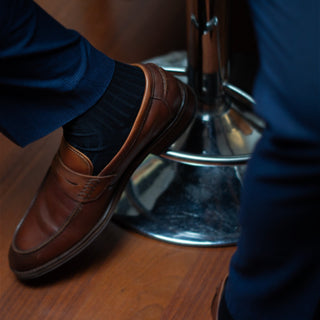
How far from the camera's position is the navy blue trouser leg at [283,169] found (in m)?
0.45

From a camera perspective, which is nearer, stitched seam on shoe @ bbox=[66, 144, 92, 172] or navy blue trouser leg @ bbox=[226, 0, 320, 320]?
navy blue trouser leg @ bbox=[226, 0, 320, 320]

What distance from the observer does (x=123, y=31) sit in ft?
5.45

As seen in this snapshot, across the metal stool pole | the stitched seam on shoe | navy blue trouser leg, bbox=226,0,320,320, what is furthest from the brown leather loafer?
navy blue trouser leg, bbox=226,0,320,320

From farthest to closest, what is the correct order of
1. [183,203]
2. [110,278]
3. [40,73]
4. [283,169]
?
[183,203] → [110,278] → [40,73] → [283,169]

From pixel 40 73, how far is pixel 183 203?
43 centimetres

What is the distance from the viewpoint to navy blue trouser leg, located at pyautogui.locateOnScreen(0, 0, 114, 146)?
768 mm

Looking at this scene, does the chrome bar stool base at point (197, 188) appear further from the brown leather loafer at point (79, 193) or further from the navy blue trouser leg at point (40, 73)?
the navy blue trouser leg at point (40, 73)

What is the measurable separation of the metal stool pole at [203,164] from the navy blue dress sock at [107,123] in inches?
6.2

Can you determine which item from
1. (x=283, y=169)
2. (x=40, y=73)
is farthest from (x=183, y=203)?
(x=283, y=169)

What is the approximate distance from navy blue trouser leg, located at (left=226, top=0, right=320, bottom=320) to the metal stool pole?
404 mm

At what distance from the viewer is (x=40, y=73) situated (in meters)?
0.80

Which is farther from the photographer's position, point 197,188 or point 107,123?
point 197,188

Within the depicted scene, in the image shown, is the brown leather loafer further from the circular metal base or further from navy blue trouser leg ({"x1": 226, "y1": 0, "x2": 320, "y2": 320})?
navy blue trouser leg ({"x1": 226, "y1": 0, "x2": 320, "y2": 320})

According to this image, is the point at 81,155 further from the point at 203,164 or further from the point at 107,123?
the point at 203,164
